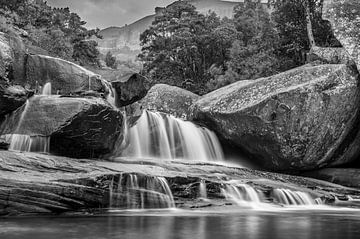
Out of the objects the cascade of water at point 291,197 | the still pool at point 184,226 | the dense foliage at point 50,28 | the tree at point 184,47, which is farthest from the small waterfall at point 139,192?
the tree at point 184,47

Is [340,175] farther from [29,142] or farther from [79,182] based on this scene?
[29,142]

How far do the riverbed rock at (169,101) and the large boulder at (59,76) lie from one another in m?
7.81

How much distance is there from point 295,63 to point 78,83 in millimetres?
14338

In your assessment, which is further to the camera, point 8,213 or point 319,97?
point 319,97

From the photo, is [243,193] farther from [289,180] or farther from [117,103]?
[117,103]

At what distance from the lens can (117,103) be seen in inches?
663

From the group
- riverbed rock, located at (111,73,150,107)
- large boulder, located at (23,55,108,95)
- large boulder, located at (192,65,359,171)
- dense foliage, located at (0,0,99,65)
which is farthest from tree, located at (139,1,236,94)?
large boulder, located at (23,55,108,95)

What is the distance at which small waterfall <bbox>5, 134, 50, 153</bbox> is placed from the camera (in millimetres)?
11844

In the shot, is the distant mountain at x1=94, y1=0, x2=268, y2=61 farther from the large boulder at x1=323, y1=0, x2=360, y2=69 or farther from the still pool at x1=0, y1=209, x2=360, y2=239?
the still pool at x1=0, y1=209, x2=360, y2=239

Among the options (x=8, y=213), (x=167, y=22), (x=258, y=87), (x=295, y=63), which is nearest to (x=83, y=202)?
(x=8, y=213)

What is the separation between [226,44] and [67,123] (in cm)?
2211

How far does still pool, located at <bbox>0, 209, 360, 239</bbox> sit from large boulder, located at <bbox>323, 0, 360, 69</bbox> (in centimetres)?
854

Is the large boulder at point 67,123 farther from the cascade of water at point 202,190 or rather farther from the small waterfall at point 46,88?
the cascade of water at point 202,190

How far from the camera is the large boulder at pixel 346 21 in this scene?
16.0m
